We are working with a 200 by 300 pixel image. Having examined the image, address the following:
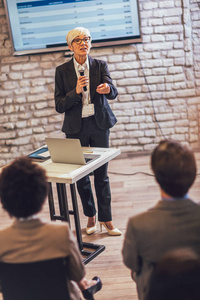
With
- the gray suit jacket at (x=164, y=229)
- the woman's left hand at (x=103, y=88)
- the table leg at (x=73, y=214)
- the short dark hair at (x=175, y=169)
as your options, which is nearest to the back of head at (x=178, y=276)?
the gray suit jacket at (x=164, y=229)

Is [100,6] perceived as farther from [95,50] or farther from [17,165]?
[17,165]

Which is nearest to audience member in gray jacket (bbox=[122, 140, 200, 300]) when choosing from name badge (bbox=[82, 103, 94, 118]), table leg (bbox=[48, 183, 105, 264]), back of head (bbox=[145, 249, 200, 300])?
back of head (bbox=[145, 249, 200, 300])

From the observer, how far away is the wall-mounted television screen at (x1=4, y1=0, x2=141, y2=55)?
460 centimetres

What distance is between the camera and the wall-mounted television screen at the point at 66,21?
460 cm

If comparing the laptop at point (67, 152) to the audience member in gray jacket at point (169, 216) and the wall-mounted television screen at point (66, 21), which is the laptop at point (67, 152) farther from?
the wall-mounted television screen at point (66, 21)

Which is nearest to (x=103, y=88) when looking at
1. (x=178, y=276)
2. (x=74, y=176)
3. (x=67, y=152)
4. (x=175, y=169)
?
(x=67, y=152)

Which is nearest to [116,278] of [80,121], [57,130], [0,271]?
[80,121]

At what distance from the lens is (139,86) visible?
490 centimetres

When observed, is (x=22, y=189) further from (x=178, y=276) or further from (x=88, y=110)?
(x=88, y=110)

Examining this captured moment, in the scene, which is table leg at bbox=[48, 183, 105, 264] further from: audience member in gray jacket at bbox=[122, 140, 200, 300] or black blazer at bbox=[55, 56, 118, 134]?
audience member in gray jacket at bbox=[122, 140, 200, 300]

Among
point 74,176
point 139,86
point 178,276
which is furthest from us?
point 139,86

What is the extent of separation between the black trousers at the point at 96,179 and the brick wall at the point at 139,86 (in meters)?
1.82

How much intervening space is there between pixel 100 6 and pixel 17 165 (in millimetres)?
3408

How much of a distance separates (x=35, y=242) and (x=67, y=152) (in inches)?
45.9
